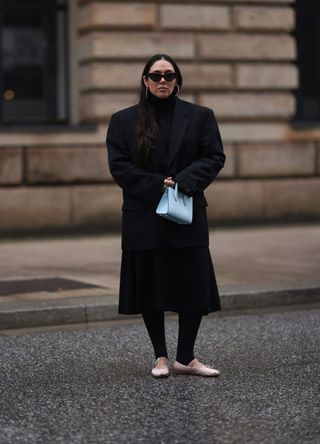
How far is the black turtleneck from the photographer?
6215 millimetres

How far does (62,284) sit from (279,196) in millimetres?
6298

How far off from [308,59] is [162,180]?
10526 millimetres

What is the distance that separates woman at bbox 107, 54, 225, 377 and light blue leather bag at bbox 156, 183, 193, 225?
4cm

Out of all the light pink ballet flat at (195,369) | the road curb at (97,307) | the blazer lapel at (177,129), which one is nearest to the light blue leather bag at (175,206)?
the blazer lapel at (177,129)

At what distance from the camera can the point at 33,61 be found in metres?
15.0

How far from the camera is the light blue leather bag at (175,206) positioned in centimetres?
607

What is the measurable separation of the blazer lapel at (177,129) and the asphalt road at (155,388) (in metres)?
1.27

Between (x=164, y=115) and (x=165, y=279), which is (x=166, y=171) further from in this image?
(x=165, y=279)

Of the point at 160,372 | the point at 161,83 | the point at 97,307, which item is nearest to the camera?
the point at 161,83

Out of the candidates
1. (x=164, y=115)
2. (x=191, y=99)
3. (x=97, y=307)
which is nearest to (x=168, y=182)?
(x=164, y=115)

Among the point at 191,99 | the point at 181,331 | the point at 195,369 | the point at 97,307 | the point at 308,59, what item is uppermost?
the point at 308,59

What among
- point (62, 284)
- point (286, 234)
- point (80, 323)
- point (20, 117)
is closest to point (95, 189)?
point (20, 117)

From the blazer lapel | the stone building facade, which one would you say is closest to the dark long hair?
the blazer lapel

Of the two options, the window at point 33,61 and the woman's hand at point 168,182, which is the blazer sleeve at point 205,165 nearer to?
Answer: the woman's hand at point 168,182
